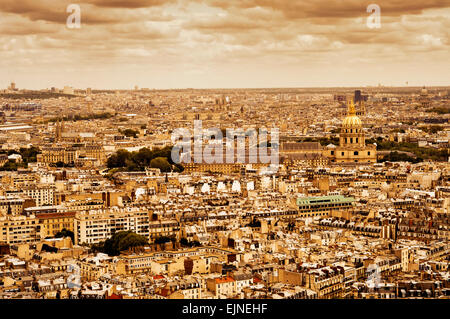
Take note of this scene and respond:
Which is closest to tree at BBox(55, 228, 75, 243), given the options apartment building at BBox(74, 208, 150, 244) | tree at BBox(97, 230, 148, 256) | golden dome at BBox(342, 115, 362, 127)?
apartment building at BBox(74, 208, 150, 244)

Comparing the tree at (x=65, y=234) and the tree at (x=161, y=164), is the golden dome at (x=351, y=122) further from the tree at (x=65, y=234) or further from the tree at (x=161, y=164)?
the tree at (x=65, y=234)

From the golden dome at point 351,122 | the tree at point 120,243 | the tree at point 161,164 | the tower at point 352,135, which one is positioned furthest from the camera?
the golden dome at point 351,122

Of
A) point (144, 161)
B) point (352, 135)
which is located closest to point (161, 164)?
point (144, 161)

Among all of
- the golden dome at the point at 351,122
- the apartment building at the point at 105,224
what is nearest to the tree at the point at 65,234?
the apartment building at the point at 105,224

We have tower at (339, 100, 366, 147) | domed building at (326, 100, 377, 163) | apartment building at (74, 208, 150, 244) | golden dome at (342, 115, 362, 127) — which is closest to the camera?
apartment building at (74, 208, 150, 244)

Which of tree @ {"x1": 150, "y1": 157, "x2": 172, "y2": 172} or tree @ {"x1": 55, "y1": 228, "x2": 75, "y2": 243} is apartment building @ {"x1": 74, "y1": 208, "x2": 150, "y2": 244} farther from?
tree @ {"x1": 150, "y1": 157, "x2": 172, "y2": 172}

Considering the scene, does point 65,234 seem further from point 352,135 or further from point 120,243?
point 352,135

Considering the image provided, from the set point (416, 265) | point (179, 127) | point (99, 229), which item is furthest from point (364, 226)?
point (179, 127)
